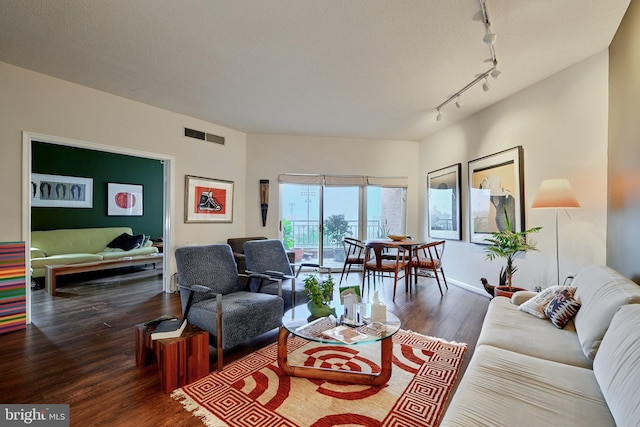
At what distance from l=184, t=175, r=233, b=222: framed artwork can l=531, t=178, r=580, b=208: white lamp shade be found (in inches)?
174

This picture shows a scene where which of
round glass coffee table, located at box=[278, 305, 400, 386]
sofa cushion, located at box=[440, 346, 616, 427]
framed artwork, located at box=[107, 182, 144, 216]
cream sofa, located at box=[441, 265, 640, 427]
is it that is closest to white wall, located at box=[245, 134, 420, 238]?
framed artwork, located at box=[107, 182, 144, 216]

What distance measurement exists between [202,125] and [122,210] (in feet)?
11.3

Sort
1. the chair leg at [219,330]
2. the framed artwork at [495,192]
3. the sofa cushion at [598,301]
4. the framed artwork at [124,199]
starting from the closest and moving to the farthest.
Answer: the sofa cushion at [598,301], the chair leg at [219,330], the framed artwork at [495,192], the framed artwork at [124,199]

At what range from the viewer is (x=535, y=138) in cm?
358

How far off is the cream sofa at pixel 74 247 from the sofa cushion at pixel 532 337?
241 inches

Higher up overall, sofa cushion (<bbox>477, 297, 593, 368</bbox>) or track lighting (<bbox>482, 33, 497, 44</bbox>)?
track lighting (<bbox>482, 33, 497, 44</bbox>)

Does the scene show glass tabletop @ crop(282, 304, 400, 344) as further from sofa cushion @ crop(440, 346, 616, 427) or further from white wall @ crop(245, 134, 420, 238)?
white wall @ crop(245, 134, 420, 238)

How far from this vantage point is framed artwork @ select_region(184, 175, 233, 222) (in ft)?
15.6

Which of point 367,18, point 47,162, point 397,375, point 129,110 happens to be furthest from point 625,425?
point 47,162

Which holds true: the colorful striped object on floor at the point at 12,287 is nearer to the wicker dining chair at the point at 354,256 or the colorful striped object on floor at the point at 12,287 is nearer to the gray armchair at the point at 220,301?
the gray armchair at the point at 220,301

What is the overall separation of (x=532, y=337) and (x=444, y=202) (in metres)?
3.61

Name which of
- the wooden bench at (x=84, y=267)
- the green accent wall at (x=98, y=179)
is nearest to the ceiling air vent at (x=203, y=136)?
the wooden bench at (x=84, y=267)

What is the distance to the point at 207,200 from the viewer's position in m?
4.99

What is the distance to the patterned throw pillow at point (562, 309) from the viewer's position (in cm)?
206
